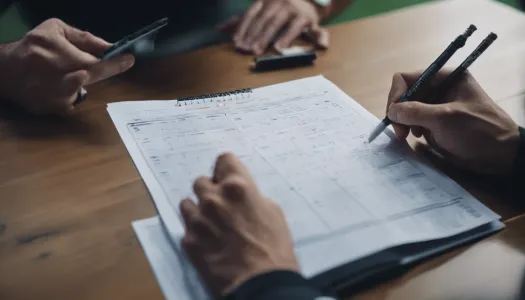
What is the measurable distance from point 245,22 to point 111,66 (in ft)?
1.03

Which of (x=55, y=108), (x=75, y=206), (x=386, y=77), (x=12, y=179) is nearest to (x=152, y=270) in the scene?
(x=75, y=206)

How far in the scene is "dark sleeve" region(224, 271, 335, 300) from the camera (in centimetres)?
44

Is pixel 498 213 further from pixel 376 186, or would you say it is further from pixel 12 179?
pixel 12 179

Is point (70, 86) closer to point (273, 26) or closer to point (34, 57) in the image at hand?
point (34, 57)

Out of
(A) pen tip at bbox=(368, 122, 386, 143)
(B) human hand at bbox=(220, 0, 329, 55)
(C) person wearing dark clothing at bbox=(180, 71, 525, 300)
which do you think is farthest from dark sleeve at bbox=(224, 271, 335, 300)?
(B) human hand at bbox=(220, 0, 329, 55)

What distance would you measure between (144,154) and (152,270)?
0.64 feet

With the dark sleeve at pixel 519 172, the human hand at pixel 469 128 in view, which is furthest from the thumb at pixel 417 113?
the dark sleeve at pixel 519 172

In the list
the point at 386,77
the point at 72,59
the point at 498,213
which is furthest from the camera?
the point at 386,77

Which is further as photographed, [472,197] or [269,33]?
[269,33]

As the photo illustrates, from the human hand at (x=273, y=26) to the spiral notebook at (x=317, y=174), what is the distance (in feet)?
0.60

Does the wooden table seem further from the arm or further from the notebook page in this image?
the arm

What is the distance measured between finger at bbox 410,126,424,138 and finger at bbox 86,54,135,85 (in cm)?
42

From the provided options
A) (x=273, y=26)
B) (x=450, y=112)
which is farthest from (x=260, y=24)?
(x=450, y=112)

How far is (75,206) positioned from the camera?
23.3 inches
